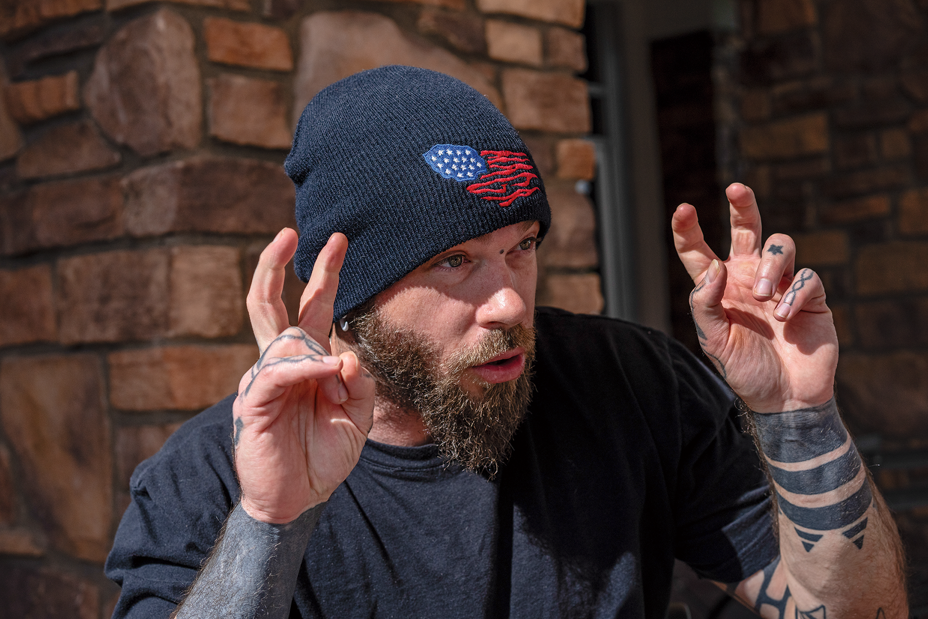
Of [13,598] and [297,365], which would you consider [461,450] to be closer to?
[297,365]

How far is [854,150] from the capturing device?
411cm

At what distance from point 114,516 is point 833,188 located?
3515 mm

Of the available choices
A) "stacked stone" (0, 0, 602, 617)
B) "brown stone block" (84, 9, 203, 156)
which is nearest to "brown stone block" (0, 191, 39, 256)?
"stacked stone" (0, 0, 602, 617)

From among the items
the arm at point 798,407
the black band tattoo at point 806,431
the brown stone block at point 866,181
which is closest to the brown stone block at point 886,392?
the brown stone block at point 866,181

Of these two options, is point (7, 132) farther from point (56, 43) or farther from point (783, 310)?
point (783, 310)

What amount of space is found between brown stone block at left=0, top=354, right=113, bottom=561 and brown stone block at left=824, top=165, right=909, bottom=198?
345 centimetres

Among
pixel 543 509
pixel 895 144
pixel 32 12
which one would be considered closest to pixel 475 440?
pixel 543 509

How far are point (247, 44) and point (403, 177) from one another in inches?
29.0

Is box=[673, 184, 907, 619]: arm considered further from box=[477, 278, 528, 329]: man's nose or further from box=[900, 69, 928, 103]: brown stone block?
box=[900, 69, 928, 103]: brown stone block

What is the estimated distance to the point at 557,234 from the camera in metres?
2.55

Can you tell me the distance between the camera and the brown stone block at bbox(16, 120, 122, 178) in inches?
81.0

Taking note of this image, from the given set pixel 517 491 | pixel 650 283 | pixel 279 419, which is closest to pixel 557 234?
pixel 517 491

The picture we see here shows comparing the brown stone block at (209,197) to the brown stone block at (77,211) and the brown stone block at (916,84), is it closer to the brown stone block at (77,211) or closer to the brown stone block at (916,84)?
the brown stone block at (77,211)

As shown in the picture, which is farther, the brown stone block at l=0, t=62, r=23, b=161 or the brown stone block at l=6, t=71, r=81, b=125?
the brown stone block at l=0, t=62, r=23, b=161
